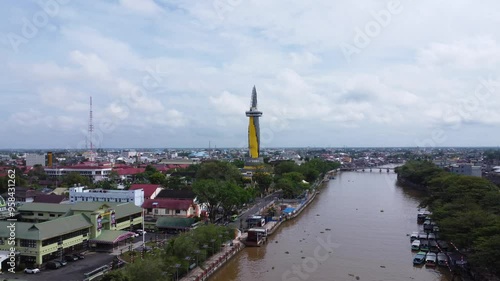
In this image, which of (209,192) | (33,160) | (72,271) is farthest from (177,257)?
(33,160)

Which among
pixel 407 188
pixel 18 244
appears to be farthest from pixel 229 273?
pixel 407 188

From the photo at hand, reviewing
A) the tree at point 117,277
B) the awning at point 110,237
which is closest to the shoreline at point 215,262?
the tree at point 117,277

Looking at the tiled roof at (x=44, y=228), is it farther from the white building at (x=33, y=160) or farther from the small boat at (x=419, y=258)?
the white building at (x=33, y=160)

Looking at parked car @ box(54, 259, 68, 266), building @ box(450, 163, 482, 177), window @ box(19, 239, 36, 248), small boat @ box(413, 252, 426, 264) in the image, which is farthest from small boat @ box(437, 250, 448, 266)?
building @ box(450, 163, 482, 177)

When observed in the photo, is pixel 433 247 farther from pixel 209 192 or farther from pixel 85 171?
pixel 85 171

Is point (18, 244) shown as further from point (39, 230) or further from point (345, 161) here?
point (345, 161)

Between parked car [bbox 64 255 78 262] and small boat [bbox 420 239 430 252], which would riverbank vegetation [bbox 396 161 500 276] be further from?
parked car [bbox 64 255 78 262]
